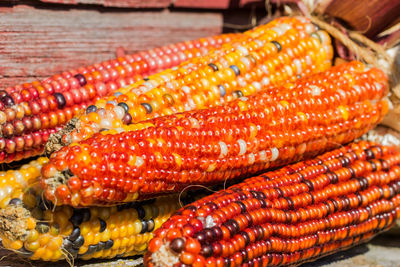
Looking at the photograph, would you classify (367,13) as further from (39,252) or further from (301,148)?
(39,252)

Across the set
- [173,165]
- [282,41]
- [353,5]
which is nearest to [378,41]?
[353,5]

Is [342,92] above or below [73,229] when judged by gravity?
above

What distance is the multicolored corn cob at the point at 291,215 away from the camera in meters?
1.47

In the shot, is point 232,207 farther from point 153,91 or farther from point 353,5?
point 353,5

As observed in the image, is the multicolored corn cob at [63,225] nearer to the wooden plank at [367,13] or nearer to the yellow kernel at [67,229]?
the yellow kernel at [67,229]

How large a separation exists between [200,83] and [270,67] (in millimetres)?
410

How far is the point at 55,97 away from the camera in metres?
1.91

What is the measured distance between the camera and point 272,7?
2756mm

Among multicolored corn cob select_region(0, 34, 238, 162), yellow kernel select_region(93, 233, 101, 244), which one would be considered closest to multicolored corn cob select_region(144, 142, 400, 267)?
yellow kernel select_region(93, 233, 101, 244)

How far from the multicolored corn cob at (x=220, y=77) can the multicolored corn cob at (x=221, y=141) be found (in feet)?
0.39

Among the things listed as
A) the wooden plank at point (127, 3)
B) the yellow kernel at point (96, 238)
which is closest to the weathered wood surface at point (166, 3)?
the wooden plank at point (127, 3)

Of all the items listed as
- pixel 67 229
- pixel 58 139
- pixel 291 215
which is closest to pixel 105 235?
pixel 67 229

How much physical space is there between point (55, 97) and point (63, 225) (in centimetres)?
60

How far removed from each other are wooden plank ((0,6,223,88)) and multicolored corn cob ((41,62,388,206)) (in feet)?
2.68
